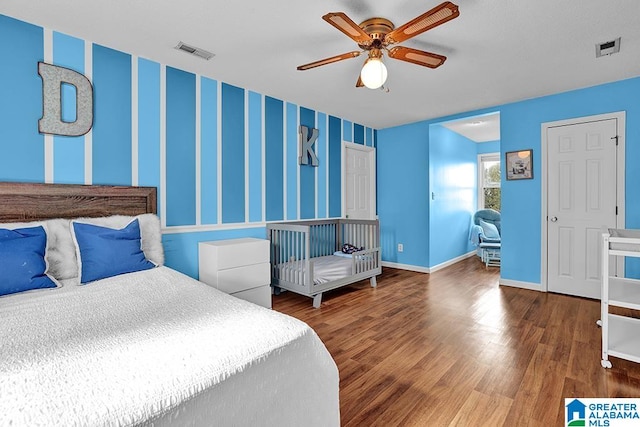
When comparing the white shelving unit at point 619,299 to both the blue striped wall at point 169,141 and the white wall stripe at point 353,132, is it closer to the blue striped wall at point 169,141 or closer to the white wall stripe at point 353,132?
the blue striped wall at point 169,141

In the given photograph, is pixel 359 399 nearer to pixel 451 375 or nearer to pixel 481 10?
pixel 451 375

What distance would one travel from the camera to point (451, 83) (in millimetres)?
3260

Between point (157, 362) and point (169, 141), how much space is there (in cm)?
246

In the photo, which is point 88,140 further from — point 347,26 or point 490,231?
point 490,231

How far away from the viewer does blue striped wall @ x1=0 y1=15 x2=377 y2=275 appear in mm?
2158

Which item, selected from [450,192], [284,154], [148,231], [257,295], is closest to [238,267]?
[257,295]

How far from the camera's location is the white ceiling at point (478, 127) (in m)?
4.67

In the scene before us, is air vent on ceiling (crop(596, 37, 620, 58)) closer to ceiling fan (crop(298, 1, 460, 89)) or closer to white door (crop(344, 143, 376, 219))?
ceiling fan (crop(298, 1, 460, 89))

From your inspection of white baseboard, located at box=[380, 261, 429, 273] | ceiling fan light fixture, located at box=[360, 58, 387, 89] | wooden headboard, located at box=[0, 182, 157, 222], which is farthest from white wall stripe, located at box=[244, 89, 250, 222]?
white baseboard, located at box=[380, 261, 429, 273]

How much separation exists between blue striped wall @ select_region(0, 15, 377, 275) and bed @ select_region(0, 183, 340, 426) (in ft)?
3.90

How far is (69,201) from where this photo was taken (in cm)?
227

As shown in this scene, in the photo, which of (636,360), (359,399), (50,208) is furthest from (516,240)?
(50,208)

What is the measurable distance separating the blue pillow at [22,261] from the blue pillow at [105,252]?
0.19 metres

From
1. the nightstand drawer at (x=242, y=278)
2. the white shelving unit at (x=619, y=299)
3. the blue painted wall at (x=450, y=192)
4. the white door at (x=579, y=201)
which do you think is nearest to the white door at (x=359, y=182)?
the blue painted wall at (x=450, y=192)
